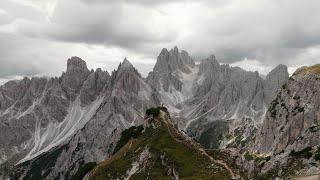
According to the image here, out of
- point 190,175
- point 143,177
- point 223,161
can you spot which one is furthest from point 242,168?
point 143,177

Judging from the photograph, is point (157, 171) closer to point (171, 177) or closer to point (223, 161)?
point (171, 177)

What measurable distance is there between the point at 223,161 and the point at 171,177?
20.0 meters

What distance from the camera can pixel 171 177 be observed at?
632 feet

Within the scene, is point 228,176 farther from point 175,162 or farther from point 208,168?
point 175,162

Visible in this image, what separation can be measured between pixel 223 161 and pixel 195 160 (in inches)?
386

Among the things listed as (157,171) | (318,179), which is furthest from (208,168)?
(318,179)

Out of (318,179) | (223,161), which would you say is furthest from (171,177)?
(318,179)

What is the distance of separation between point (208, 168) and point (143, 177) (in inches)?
959

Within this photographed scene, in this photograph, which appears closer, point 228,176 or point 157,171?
point 228,176

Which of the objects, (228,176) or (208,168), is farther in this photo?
(208,168)

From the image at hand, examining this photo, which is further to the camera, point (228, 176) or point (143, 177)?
point (143, 177)

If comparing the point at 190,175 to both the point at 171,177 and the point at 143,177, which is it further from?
the point at 143,177

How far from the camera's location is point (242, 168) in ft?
653

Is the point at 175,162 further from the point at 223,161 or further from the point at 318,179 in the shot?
the point at 318,179
